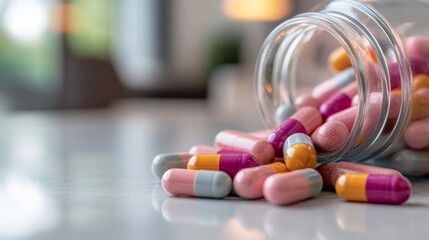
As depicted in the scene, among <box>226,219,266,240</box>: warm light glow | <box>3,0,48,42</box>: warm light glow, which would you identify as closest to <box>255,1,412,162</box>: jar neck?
<box>226,219,266,240</box>: warm light glow

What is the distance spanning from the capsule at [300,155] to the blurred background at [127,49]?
3.89m

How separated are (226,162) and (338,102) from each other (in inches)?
13.1

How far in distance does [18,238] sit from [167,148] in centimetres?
106

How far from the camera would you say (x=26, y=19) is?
183 inches

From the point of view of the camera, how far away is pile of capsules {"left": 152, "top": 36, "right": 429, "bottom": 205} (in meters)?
0.88

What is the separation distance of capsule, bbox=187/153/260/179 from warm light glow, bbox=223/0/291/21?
17.5 ft

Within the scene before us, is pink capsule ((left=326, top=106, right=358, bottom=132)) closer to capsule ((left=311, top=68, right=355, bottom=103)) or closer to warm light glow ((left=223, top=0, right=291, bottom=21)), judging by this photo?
capsule ((left=311, top=68, right=355, bottom=103))

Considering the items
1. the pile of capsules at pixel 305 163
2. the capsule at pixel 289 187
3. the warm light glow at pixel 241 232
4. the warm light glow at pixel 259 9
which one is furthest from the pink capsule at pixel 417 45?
the warm light glow at pixel 259 9

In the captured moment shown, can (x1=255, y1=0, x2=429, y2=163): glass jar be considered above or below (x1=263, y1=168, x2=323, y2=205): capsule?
above

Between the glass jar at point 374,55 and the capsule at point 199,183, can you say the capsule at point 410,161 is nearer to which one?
the glass jar at point 374,55

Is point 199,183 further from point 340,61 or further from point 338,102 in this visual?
point 340,61

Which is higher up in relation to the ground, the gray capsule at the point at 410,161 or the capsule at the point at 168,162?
the gray capsule at the point at 410,161

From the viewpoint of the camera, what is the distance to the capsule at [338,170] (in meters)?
0.97

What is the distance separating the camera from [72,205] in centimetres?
90
